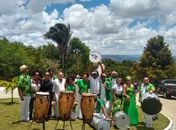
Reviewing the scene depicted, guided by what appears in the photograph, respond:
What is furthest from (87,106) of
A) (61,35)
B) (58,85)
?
(61,35)

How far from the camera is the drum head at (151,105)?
555 inches

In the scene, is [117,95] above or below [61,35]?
below

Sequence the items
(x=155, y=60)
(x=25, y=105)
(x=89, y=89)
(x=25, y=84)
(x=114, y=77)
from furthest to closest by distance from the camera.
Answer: (x=155, y=60)
(x=114, y=77)
(x=89, y=89)
(x=25, y=105)
(x=25, y=84)

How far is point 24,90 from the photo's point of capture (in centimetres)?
1354

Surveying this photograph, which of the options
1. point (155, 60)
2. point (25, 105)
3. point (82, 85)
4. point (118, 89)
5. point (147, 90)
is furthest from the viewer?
point (155, 60)

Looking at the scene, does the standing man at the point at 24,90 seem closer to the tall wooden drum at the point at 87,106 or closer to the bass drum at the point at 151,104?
the tall wooden drum at the point at 87,106

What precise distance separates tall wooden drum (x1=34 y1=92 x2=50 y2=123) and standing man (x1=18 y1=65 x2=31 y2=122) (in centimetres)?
218

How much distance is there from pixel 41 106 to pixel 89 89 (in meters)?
3.89

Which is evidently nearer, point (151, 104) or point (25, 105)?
point (25, 105)

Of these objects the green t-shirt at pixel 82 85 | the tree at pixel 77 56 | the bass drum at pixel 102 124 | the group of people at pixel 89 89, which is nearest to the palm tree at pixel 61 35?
the tree at pixel 77 56

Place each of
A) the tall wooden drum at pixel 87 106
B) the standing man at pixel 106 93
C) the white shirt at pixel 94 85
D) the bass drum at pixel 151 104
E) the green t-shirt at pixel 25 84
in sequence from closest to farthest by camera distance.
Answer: the tall wooden drum at pixel 87 106, the green t-shirt at pixel 25 84, the bass drum at pixel 151 104, the white shirt at pixel 94 85, the standing man at pixel 106 93

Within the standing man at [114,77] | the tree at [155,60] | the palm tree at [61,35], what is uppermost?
the palm tree at [61,35]

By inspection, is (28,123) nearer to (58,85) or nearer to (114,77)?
(58,85)

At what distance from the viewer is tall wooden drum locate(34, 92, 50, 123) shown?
11.3 metres
